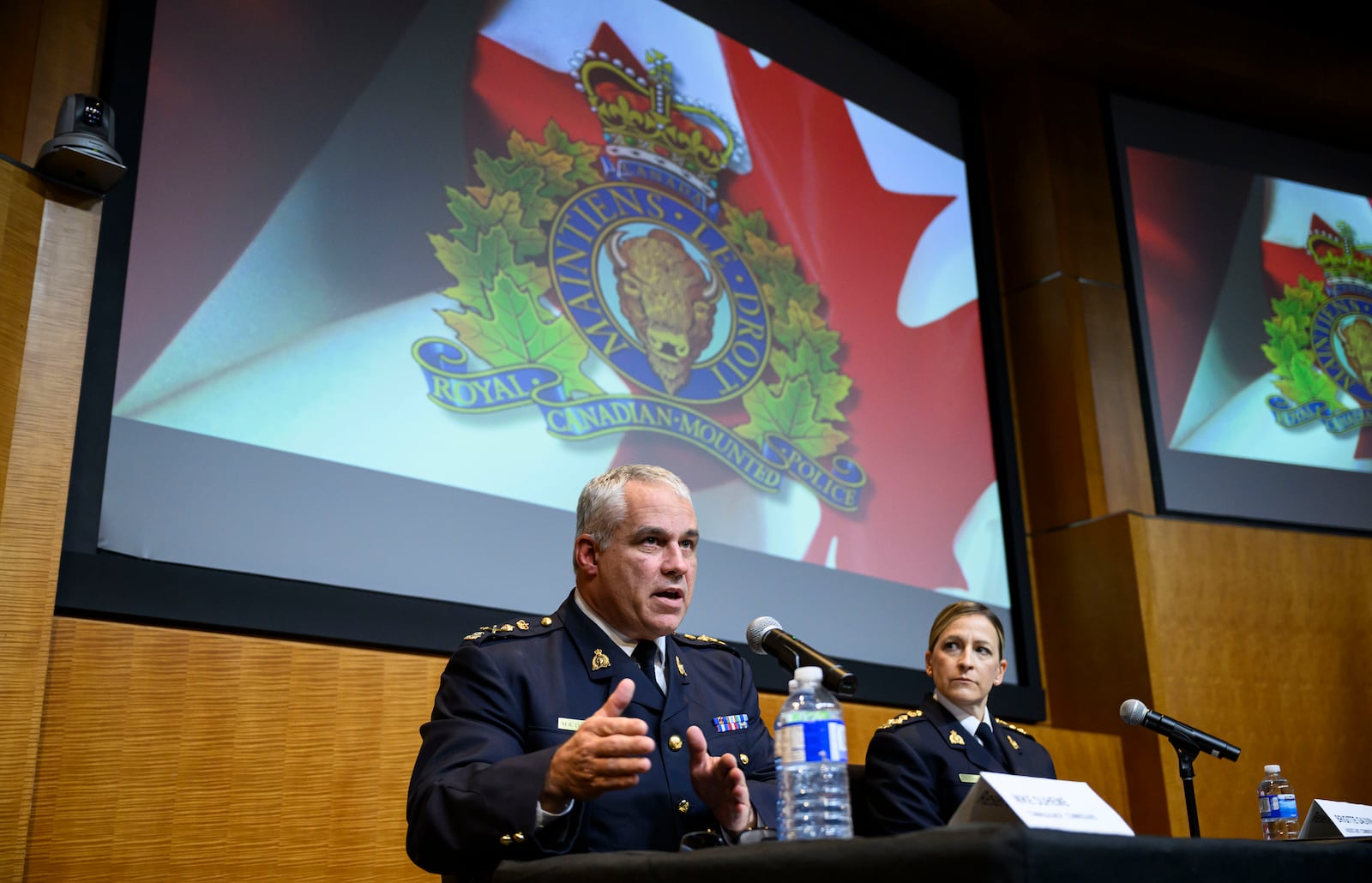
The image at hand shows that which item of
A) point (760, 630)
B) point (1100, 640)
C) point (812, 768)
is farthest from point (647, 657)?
point (1100, 640)

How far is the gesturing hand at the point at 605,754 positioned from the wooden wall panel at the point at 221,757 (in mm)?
1350

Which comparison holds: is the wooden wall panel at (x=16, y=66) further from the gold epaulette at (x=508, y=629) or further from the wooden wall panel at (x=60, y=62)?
the gold epaulette at (x=508, y=629)

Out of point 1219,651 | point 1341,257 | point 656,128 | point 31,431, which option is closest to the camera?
point 31,431

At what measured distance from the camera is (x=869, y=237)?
5082 mm

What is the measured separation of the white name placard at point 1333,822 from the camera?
2035 millimetres

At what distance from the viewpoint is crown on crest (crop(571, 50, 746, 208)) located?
13.6 feet

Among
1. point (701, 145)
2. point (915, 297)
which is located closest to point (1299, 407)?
point (915, 297)

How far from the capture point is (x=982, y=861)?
108 centimetres

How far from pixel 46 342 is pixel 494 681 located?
4.57 feet

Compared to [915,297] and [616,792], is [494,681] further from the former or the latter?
[915,297]

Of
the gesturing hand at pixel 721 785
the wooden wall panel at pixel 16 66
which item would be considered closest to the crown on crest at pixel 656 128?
the wooden wall panel at pixel 16 66

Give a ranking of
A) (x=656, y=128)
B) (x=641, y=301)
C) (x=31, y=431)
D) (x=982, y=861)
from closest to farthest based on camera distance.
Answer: (x=982, y=861) → (x=31, y=431) → (x=641, y=301) → (x=656, y=128)

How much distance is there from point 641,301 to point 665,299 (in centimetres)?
11

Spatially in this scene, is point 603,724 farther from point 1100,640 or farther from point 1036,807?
point 1100,640
